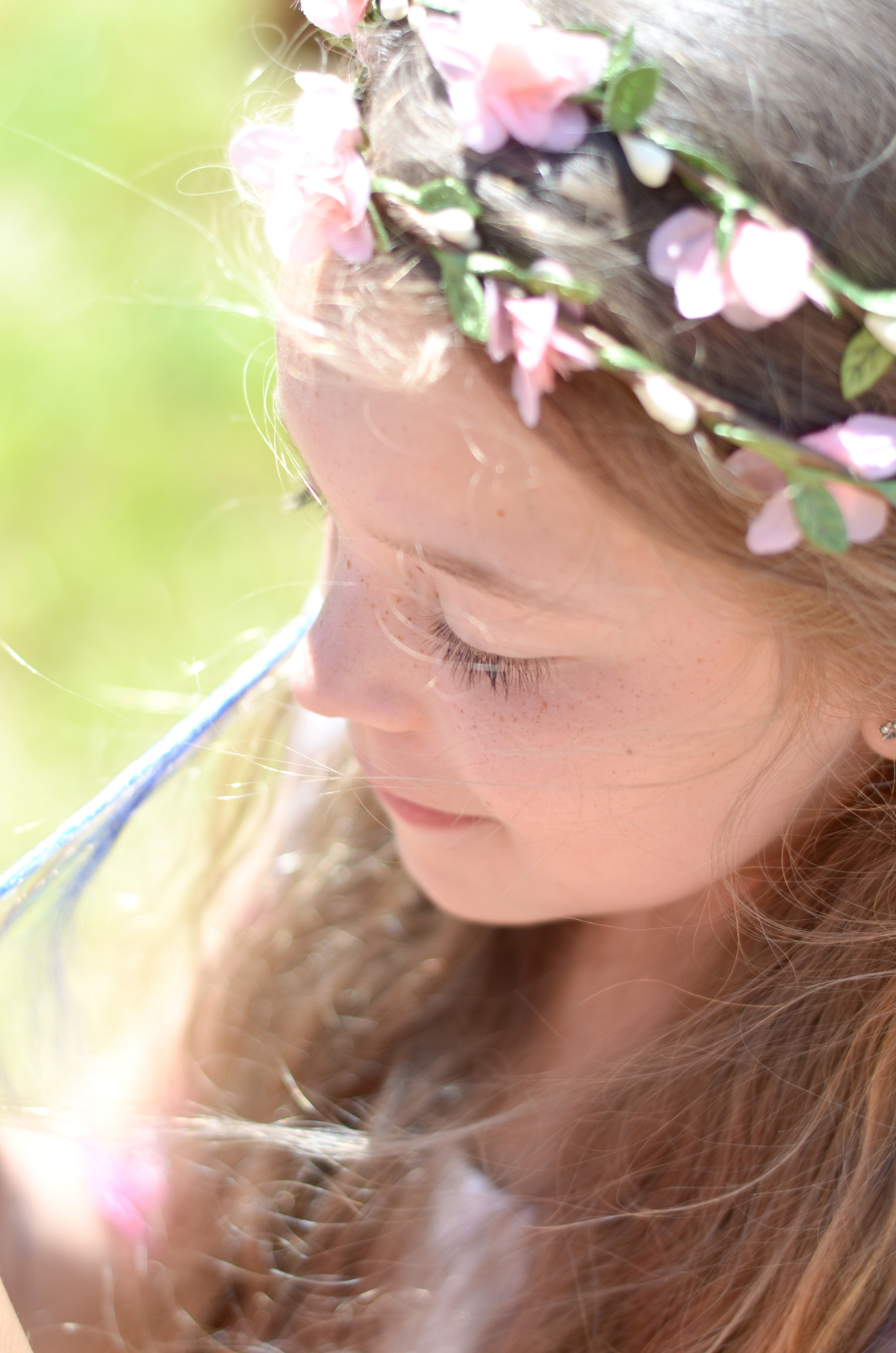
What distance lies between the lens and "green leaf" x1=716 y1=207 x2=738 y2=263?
68cm

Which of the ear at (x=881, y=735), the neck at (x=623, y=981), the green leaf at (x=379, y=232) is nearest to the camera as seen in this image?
the green leaf at (x=379, y=232)

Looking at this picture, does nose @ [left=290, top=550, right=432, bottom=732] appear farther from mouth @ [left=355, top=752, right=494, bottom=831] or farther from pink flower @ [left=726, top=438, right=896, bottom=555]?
pink flower @ [left=726, top=438, right=896, bottom=555]

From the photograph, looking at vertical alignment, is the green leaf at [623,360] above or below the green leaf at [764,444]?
above

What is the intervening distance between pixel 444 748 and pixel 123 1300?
808mm

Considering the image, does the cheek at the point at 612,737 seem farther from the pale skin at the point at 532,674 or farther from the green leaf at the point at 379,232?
the green leaf at the point at 379,232

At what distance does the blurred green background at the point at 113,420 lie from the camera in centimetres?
221

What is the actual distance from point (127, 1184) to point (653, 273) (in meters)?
1.13

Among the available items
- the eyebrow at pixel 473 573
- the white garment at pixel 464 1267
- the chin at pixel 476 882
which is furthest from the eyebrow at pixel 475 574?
the white garment at pixel 464 1267

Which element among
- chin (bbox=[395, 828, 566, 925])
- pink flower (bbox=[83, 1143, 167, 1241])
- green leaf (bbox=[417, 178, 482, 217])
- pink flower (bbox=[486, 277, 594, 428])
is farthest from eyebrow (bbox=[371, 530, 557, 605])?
pink flower (bbox=[83, 1143, 167, 1241])

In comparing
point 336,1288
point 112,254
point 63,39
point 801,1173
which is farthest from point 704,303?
point 63,39

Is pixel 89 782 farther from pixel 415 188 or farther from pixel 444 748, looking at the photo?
pixel 415 188

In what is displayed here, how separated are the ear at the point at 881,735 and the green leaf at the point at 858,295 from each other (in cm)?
31

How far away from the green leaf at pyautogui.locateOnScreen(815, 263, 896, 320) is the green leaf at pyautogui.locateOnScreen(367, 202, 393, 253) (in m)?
0.27

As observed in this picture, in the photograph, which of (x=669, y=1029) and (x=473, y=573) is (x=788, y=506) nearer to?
(x=473, y=573)
